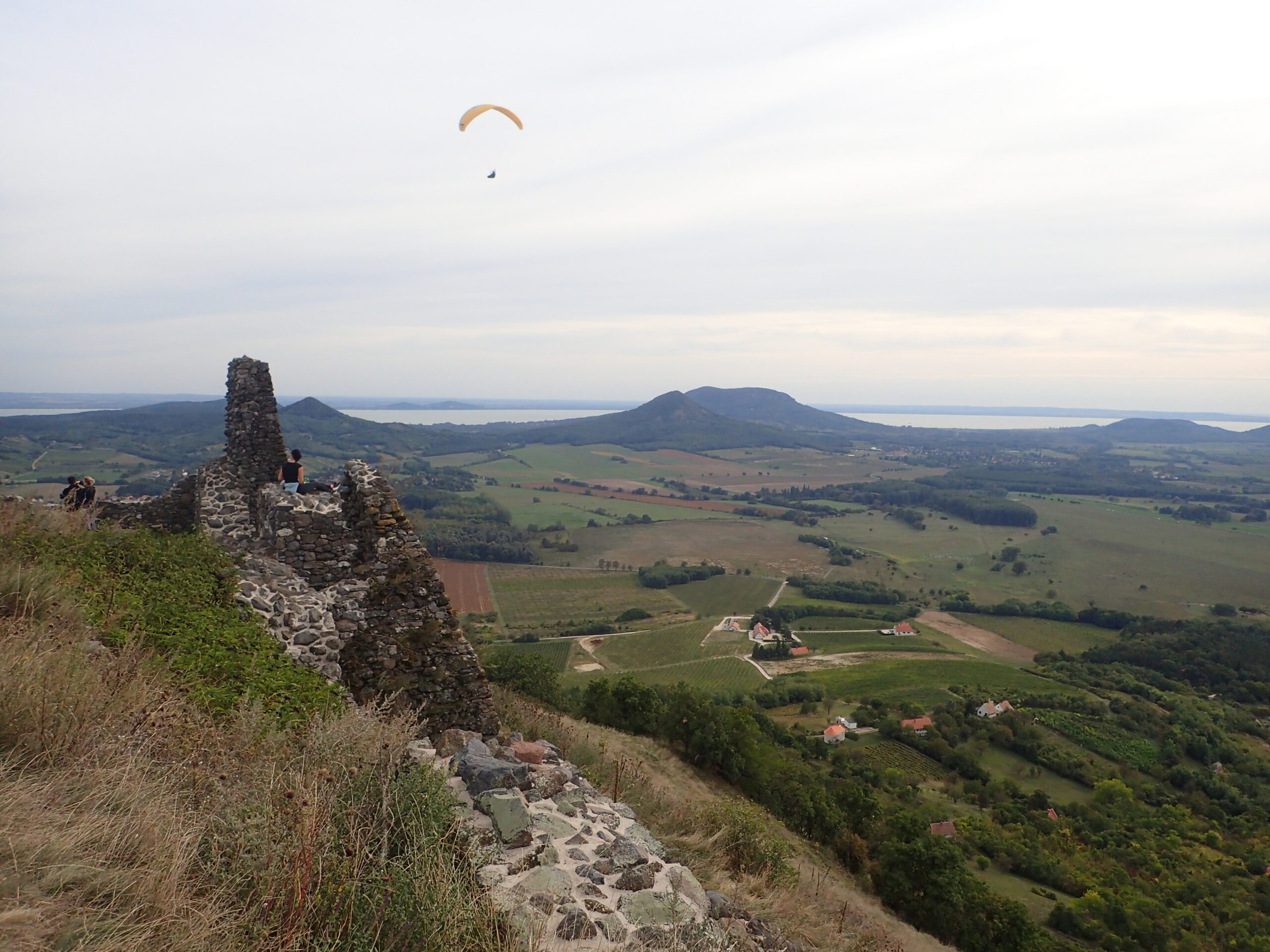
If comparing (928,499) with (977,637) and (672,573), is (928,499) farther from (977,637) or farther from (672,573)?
(672,573)

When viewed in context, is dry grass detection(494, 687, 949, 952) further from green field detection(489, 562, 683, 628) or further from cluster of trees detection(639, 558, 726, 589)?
cluster of trees detection(639, 558, 726, 589)

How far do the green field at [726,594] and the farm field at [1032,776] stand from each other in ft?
109

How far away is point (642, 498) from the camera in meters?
138

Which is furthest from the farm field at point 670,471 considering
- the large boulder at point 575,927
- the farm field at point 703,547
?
the large boulder at point 575,927

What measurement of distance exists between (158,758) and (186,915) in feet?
5.22

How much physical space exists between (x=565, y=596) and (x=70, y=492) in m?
66.9

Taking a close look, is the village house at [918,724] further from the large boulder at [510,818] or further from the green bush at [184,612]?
the green bush at [184,612]

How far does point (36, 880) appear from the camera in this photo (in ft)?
9.21

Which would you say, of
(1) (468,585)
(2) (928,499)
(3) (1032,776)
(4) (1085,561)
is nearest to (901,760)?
(3) (1032,776)

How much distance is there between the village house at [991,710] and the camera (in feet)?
155

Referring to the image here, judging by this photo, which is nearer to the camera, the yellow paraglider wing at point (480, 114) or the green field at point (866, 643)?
the yellow paraglider wing at point (480, 114)

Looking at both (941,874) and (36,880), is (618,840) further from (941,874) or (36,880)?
(941,874)

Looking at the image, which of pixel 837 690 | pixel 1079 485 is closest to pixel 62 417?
pixel 837 690

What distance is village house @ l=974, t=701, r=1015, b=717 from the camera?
155ft
